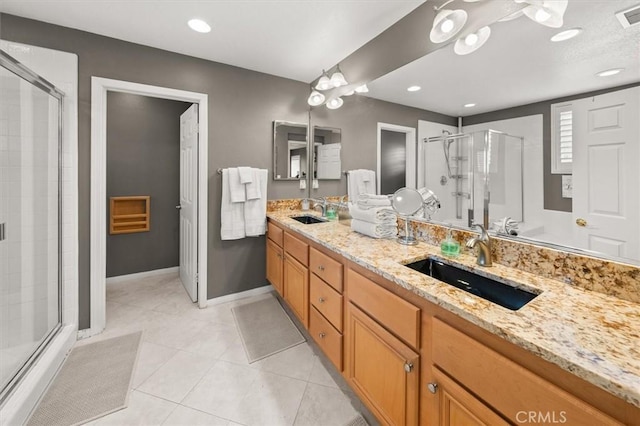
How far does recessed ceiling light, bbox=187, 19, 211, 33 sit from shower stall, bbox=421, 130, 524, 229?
1.78 meters

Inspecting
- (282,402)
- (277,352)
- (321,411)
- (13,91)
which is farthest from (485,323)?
(13,91)

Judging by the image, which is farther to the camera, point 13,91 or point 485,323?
point 13,91

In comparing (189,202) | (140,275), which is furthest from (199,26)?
(140,275)

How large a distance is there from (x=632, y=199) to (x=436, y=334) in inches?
31.2

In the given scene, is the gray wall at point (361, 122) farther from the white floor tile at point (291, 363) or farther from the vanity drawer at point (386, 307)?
the white floor tile at point (291, 363)

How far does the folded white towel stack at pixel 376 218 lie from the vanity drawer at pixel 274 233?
31.3 inches

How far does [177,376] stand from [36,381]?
0.71m

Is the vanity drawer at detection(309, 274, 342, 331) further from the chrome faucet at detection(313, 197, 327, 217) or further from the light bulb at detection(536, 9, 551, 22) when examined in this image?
the light bulb at detection(536, 9, 551, 22)

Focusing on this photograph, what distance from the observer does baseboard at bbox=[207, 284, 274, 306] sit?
267 centimetres

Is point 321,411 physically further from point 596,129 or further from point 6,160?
point 6,160

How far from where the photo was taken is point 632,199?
896 mm

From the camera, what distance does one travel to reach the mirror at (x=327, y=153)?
2.58m

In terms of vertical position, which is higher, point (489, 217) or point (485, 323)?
point (489, 217)

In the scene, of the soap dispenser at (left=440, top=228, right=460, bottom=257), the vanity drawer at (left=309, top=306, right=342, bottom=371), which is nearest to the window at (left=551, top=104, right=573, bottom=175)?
the soap dispenser at (left=440, top=228, right=460, bottom=257)
